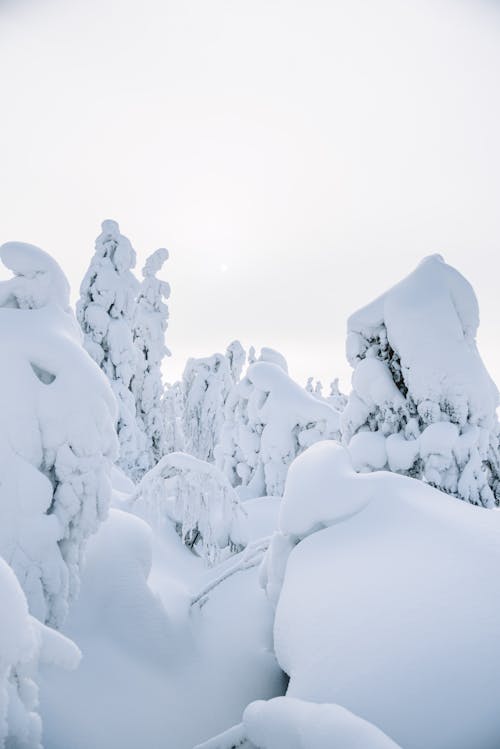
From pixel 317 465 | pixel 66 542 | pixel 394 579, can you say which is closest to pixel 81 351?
pixel 66 542

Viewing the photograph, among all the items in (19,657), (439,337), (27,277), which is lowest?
(19,657)

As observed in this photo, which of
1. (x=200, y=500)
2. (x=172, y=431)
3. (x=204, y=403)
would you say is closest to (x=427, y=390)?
(x=200, y=500)

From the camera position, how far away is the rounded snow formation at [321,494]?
4965 millimetres

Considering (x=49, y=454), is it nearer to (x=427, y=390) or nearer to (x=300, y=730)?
(x=300, y=730)

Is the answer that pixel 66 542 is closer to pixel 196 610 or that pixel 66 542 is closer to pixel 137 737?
pixel 137 737

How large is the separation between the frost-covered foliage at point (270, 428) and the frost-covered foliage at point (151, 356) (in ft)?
17.2

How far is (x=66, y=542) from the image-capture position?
5027 mm

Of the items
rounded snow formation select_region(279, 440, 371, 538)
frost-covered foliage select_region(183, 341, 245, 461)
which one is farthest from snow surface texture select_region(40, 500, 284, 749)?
frost-covered foliage select_region(183, 341, 245, 461)

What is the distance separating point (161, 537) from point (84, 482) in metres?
5.61

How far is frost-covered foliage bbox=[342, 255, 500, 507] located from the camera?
8000 mm

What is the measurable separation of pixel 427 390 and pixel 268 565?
432cm

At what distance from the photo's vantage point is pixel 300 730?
2.83 metres

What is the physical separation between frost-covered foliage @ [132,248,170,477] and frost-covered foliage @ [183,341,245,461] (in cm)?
569

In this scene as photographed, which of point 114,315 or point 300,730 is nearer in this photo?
point 300,730
